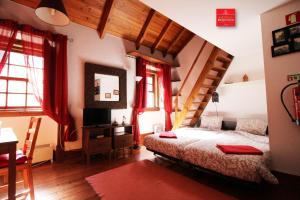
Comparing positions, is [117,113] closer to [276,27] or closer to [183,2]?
[183,2]

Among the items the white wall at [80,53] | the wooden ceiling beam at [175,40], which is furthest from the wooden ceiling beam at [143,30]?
the wooden ceiling beam at [175,40]

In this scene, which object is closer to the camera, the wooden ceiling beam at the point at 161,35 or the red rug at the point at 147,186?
the red rug at the point at 147,186

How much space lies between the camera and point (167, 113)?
4859 millimetres

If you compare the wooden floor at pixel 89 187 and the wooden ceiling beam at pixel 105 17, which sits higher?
the wooden ceiling beam at pixel 105 17

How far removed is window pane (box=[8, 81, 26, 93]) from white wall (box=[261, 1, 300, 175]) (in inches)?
153

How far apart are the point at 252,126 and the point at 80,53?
3940 mm

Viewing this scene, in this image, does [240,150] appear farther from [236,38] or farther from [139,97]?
[139,97]

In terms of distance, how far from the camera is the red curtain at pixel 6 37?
2.36 meters

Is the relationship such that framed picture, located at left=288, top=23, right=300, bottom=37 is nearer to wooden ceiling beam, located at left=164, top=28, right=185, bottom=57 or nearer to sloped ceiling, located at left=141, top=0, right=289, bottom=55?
sloped ceiling, located at left=141, top=0, right=289, bottom=55

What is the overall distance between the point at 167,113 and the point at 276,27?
11.3ft

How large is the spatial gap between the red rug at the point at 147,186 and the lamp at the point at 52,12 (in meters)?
2.17

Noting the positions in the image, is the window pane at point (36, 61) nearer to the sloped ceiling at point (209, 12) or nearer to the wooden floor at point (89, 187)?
the wooden floor at point (89, 187)

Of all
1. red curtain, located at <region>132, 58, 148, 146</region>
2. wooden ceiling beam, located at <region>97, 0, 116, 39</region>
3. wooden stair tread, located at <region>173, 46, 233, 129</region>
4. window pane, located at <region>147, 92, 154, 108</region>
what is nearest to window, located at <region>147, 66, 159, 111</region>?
window pane, located at <region>147, 92, 154, 108</region>

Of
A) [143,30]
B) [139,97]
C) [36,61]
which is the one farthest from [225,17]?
[36,61]
